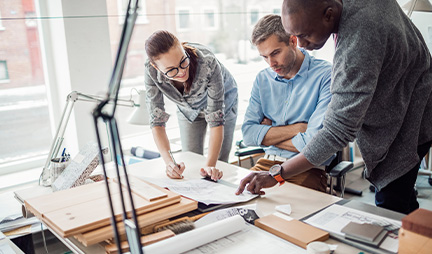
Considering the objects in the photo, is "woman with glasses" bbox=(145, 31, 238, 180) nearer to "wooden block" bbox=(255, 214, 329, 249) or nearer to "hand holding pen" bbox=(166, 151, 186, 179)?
"hand holding pen" bbox=(166, 151, 186, 179)

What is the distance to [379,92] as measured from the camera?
50.4 inches

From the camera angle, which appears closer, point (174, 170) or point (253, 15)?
point (174, 170)

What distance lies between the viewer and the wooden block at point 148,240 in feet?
3.57

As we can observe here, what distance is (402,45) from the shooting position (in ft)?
3.99

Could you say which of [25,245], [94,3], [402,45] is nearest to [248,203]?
[402,45]

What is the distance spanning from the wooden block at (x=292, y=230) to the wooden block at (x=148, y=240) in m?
0.28

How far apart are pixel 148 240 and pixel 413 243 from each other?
673mm

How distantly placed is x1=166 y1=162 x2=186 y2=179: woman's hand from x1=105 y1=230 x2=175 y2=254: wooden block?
570 mm

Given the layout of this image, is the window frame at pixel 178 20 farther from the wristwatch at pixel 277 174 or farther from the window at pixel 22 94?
the wristwatch at pixel 277 174

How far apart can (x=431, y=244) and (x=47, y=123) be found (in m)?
2.35

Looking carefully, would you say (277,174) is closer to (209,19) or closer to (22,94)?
(22,94)

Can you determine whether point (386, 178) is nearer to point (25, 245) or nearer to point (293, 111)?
point (293, 111)

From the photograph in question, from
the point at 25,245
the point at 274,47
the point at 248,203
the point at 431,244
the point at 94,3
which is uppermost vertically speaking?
the point at 94,3

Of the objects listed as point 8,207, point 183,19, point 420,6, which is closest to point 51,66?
point 8,207
